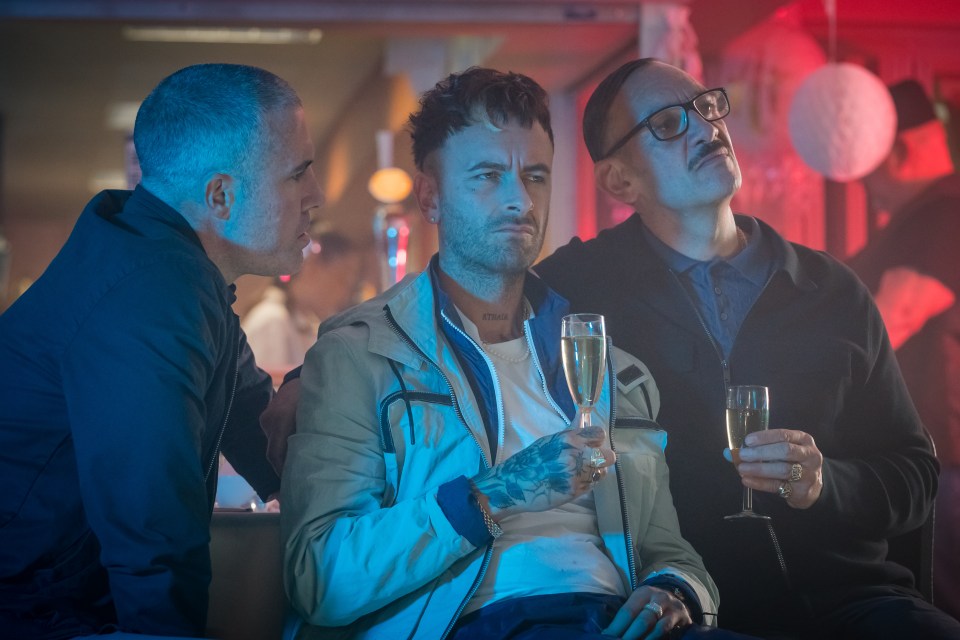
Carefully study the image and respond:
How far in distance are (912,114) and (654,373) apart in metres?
2.77

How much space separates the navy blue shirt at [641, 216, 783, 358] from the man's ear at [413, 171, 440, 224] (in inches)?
20.9

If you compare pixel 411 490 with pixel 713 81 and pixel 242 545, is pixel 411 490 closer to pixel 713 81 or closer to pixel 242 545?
pixel 242 545

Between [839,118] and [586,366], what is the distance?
6.58ft

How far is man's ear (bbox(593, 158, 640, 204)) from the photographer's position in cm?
234

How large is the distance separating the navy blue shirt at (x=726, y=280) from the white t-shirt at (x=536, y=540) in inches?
19.8

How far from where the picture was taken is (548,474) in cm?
154

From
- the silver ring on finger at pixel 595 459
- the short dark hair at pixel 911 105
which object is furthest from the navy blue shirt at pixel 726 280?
the short dark hair at pixel 911 105

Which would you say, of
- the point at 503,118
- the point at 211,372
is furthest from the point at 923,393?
the point at 211,372

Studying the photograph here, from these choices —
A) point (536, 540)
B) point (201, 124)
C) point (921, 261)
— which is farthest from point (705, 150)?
point (921, 261)

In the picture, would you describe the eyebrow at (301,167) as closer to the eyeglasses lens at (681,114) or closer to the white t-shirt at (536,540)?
the white t-shirt at (536,540)

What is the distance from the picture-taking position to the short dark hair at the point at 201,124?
1720 mm

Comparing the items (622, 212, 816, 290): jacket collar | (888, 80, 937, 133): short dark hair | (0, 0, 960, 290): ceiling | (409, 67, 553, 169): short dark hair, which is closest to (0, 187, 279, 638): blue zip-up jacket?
(409, 67, 553, 169): short dark hair

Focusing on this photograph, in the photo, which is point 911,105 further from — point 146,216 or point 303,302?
point 146,216

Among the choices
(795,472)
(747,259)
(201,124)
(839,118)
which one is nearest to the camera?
(201,124)
